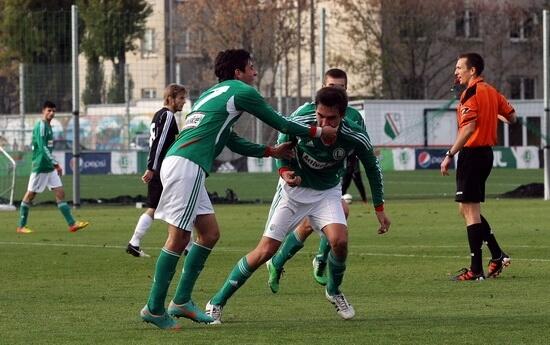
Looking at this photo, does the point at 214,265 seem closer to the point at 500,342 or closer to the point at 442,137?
the point at 500,342

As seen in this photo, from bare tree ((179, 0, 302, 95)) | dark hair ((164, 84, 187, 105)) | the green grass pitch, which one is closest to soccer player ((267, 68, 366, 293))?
the green grass pitch

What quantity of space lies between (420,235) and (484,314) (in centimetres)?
859

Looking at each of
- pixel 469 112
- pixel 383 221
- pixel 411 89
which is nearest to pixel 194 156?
pixel 383 221

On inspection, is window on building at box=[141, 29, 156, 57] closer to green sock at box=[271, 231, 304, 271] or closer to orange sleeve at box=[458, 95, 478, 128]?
orange sleeve at box=[458, 95, 478, 128]

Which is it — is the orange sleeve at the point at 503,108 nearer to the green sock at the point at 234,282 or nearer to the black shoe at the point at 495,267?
the black shoe at the point at 495,267

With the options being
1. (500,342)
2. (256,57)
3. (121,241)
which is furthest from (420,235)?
(256,57)

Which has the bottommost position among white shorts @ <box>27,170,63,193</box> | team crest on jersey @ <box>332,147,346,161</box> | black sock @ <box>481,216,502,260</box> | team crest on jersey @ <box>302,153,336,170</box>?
black sock @ <box>481,216,502,260</box>

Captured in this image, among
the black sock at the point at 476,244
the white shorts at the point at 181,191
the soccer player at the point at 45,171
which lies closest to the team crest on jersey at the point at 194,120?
the white shorts at the point at 181,191

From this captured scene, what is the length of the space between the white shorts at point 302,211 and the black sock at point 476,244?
308cm

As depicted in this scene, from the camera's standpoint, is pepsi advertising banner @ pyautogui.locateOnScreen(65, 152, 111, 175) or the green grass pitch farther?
pepsi advertising banner @ pyautogui.locateOnScreen(65, 152, 111, 175)

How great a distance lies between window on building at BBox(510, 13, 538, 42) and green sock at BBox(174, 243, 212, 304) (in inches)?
1916

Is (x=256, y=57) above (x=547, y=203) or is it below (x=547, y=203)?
above

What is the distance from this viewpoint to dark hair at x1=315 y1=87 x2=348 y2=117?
402 inches

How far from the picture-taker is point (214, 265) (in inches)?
595
